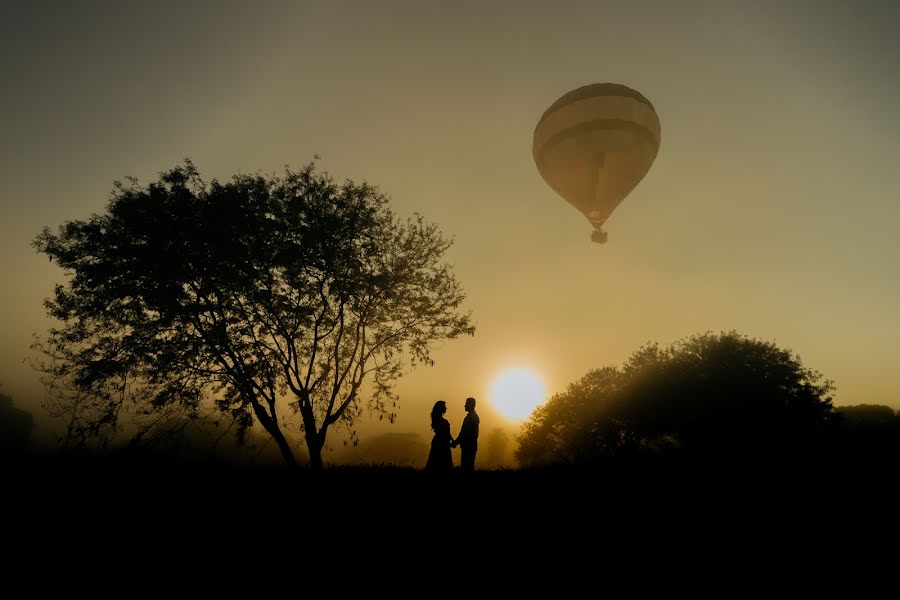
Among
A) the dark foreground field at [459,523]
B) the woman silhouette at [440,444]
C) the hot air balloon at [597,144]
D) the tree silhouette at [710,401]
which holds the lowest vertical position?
the dark foreground field at [459,523]

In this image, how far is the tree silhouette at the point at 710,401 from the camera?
111 feet

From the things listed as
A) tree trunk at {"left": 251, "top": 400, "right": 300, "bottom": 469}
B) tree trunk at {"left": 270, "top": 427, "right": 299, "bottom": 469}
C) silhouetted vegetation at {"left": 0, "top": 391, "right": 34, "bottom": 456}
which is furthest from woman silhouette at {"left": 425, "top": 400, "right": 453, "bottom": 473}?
silhouetted vegetation at {"left": 0, "top": 391, "right": 34, "bottom": 456}

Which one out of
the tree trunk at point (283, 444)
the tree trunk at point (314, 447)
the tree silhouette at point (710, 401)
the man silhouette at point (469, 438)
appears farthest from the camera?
the tree silhouette at point (710, 401)

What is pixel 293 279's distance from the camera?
18250 mm

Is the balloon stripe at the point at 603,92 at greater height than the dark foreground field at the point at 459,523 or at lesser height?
greater

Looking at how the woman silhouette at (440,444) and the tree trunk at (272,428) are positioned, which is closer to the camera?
the woman silhouette at (440,444)

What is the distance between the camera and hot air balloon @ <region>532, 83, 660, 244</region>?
2270 centimetres

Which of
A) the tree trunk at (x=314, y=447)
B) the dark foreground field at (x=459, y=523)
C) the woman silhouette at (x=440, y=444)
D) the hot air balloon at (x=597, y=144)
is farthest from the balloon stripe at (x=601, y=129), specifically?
the tree trunk at (x=314, y=447)

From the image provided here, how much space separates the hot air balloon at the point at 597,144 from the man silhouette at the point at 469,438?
62.7 ft

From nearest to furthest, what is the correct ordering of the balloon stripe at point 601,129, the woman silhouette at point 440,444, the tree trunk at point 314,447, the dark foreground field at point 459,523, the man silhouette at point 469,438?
the dark foreground field at point 459,523
the woman silhouette at point 440,444
the man silhouette at point 469,438
the tree trunk at point 314,447
the balloon stripe at point 601,129

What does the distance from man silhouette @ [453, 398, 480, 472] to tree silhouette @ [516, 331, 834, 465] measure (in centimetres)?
2132

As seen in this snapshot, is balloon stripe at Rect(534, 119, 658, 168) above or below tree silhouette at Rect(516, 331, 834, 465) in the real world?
above

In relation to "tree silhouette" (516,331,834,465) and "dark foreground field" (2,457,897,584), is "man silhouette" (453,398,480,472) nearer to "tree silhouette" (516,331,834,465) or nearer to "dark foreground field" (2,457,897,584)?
"dark foreground field" (2,457,897,584)

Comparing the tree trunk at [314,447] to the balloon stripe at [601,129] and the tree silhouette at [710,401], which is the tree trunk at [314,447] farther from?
the balloon stripe at [601,129]
